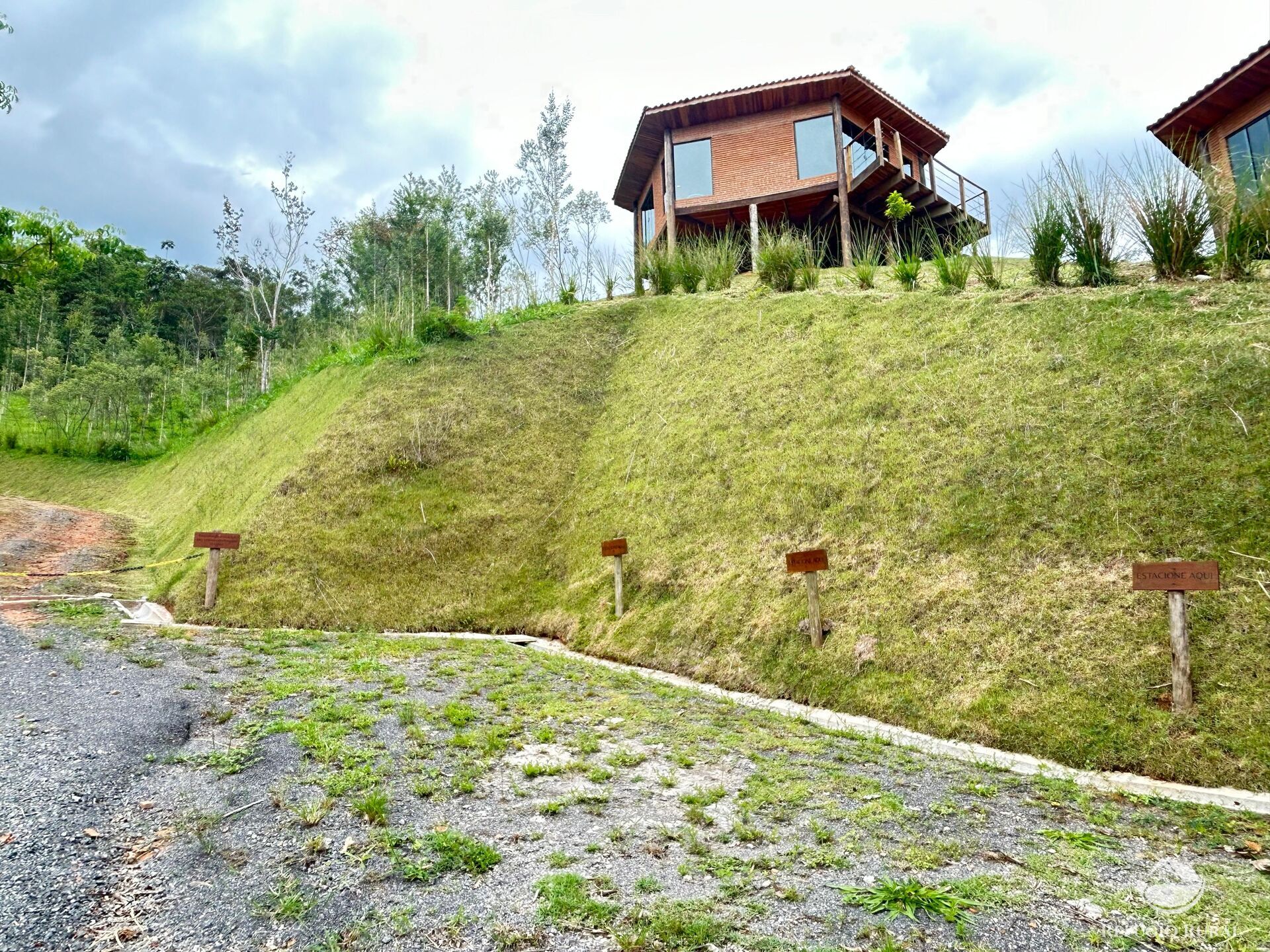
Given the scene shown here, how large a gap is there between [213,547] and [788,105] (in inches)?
814

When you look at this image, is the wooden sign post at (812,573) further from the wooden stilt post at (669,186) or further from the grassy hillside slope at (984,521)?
the wooden stilt post at (669,186)

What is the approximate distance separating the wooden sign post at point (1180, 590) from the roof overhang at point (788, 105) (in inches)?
786

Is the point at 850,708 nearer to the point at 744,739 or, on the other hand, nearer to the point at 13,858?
the point at 744,739

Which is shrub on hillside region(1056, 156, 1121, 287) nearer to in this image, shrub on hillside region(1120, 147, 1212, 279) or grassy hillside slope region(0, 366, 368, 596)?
shrub on hillside region(1120, 147, 1212, 279)

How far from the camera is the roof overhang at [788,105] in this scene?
68.8 feet

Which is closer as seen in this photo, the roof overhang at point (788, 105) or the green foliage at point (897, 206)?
the green foliage at point (897, 206)

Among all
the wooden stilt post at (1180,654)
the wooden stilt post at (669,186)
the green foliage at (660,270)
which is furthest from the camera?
the wooden stilt post at (669,186)

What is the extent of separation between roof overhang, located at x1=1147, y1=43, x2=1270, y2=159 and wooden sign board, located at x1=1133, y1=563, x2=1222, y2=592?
14070 mm

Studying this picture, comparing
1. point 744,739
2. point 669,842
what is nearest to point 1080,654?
point 744,739

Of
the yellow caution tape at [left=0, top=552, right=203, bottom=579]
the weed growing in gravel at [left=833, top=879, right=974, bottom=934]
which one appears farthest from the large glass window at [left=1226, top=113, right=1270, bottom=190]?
the yellow caution tape at [left=0, top=552, right=203, bottom=579]

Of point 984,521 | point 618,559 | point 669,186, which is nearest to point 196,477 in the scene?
point 618,559

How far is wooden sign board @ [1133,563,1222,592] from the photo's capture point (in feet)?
16.9

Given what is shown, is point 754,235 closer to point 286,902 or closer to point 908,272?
point 908,272

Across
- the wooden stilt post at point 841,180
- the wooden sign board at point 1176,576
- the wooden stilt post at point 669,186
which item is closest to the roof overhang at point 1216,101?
the wooden stilt post at point 841,180
